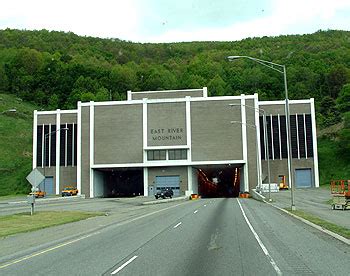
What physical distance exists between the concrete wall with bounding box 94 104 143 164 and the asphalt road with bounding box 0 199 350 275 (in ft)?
209

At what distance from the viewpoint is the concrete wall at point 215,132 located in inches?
3219

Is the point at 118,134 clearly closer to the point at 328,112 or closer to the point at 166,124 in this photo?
the point at 166,124

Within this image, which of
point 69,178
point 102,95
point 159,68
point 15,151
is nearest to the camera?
point 69,178

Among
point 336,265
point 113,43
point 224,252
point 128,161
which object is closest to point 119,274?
point 224,252

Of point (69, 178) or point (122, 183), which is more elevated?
point (69, 178)

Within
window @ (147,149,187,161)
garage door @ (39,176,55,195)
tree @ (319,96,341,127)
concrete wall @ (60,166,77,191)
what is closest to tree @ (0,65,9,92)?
garage door @ (39,176,55,195)

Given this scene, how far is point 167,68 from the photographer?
155 metres

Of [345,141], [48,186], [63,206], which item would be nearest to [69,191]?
[48,186]

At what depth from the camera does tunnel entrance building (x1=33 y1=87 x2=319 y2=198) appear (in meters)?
81.9

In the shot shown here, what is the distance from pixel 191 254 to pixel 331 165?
285 ft

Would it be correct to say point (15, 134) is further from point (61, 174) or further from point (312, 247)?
point (312, 247)

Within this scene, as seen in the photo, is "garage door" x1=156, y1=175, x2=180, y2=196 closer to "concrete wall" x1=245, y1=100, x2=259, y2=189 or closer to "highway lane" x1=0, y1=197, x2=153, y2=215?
"concrete wall" x1=245, y1=100, x2=259, y2=189

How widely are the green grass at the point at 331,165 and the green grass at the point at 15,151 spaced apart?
5675 cm

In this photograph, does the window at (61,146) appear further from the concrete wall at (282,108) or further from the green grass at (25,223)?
the green grass at (25,223)
